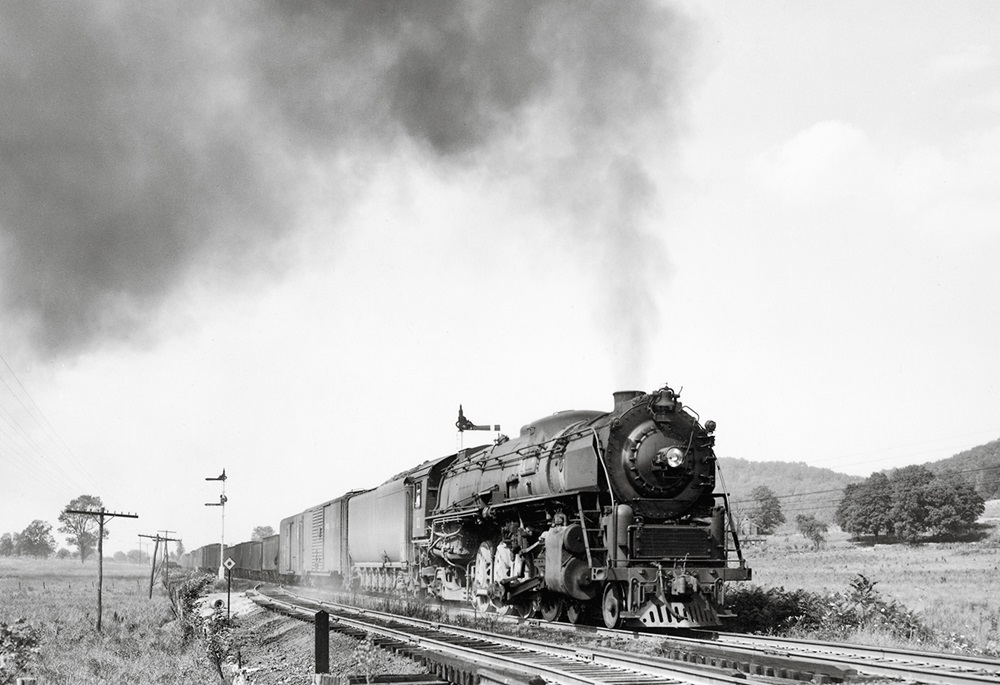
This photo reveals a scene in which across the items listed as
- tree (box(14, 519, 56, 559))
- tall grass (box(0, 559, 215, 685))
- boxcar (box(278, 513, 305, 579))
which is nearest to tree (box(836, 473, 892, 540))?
boxcar (box(278, 513, 305, 579))

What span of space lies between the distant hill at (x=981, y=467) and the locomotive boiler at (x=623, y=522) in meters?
88.1

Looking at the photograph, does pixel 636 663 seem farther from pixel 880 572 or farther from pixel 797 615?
pixel 880 572

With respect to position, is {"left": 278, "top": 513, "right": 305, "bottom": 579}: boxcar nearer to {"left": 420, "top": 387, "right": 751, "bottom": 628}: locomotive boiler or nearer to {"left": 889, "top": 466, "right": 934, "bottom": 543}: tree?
{"left": 420, "top": 387, "right": 751, "bottom": 628}: locomotive boiler

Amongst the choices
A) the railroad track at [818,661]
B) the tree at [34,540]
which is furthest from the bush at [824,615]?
the tree at [34,540]

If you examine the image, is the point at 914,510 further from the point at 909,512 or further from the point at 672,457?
the point at 672,457

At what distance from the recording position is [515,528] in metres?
16.7

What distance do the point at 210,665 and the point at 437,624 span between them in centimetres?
372

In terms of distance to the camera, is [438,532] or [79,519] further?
[79,519]

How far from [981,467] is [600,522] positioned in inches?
4890

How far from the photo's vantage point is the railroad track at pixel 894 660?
27.8ft

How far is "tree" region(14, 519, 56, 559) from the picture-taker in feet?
523

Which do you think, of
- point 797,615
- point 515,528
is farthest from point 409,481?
point 797,615

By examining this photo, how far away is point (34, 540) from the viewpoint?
160m

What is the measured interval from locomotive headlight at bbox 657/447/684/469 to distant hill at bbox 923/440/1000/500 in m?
89.0
